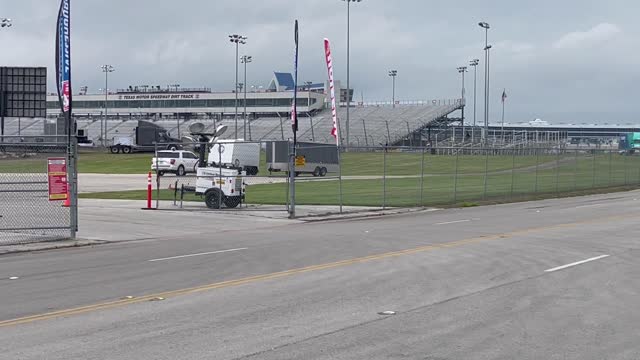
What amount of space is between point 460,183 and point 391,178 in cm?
626

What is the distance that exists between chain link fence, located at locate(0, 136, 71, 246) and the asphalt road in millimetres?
2378

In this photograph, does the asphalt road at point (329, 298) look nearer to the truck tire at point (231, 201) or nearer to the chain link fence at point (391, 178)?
the truck tire at point (231, 201)

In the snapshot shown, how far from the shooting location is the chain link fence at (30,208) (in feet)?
59.8

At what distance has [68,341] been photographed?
7.70 meters

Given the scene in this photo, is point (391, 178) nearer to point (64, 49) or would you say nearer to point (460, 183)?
point (460, 183)

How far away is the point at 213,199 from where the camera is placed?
28344 mm

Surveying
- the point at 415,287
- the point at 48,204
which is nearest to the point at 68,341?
the point at 415,287

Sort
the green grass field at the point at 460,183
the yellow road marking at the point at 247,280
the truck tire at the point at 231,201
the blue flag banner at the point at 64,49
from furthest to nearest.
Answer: the green grass field at the point at 460,183 → the truck tire at the point at 231,201 → the blue flag banner at the point at 64,49 → the yellow road marking at the point at 247,280

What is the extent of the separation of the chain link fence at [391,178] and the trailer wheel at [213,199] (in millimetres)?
441

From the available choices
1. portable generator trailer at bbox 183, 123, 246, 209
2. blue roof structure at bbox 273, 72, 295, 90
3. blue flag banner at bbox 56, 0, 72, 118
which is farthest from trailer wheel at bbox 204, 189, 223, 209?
blue roof structure at bbox 273, 72, 295, 90

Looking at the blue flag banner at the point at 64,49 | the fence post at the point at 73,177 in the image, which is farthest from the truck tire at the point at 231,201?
the fence post at the point at 73,177

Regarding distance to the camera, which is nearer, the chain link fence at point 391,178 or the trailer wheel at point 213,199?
the trailer wheel at point 213,199

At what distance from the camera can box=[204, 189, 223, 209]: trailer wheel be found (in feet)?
92.1

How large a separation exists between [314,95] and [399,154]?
179ft
